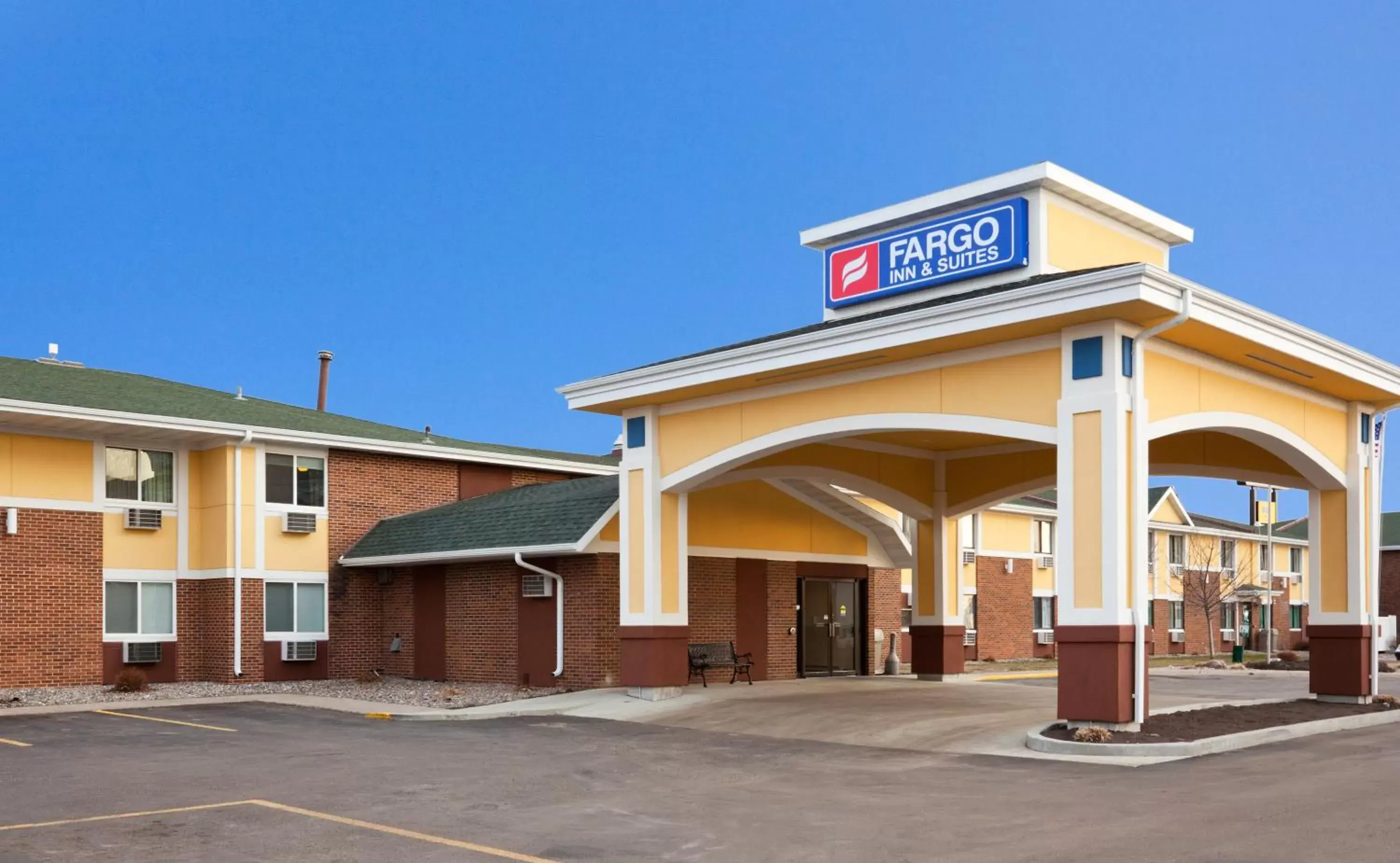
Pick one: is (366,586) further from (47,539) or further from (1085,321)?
(1085,321)

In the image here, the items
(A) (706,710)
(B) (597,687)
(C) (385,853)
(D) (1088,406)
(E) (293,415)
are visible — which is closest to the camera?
(C) (385,853)

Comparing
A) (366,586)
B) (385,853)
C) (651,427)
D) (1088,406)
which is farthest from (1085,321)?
(366,586)

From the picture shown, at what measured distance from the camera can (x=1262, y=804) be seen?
1078cm

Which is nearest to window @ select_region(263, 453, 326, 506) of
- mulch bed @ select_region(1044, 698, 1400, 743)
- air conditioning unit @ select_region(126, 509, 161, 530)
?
air conditioning unit @ select_region(126, 509, 161, 530)

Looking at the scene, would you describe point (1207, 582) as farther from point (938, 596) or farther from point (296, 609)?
point (296, 609)

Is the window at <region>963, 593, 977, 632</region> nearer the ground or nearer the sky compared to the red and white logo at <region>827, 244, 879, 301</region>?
nearer the ground

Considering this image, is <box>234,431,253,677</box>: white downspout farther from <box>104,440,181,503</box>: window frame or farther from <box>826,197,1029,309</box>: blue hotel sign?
<box>826,197,1029,309</box>: blue hotel sign

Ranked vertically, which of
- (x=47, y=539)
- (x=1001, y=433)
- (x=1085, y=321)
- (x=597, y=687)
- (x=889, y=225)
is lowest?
(x=597, y=687)

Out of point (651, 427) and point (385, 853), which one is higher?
point (651, 427)

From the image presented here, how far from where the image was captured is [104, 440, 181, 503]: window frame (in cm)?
2570

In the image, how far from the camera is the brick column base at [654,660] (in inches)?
828

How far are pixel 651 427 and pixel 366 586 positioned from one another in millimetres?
10038

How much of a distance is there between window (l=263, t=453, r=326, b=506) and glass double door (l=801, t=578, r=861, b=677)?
10.3m

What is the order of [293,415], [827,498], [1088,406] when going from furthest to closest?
[293,415] < [827,498] < [1088,406]
